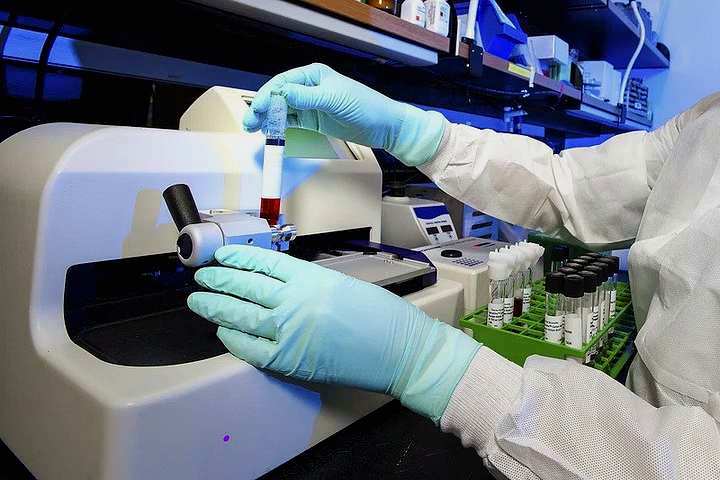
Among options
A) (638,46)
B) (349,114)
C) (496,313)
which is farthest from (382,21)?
(638,46)

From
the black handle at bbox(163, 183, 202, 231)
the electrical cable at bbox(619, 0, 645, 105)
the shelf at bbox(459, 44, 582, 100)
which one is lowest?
the black handle at bbox(163, 183, 202, 231)

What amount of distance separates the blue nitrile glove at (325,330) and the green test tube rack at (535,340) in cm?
22

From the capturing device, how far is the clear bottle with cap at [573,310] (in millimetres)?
764

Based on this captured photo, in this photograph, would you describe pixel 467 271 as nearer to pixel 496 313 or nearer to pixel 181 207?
pixel 496 313

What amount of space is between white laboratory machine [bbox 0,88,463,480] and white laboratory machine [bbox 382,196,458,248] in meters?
0.55

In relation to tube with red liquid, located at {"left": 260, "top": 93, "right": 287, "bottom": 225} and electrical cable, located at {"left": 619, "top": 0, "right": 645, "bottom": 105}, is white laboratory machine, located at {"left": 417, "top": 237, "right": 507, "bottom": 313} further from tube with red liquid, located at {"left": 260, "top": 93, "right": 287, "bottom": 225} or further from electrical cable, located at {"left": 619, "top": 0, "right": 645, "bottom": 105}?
electrical cable, located at {"left": 619, "top": 0, "right": 645, "bottom": 105}

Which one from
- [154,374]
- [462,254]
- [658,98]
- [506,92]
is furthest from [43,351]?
[658,98]

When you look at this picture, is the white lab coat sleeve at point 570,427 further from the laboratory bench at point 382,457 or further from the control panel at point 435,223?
the control panel at point 435,223

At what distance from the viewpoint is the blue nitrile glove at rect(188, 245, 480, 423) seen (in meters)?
0.57

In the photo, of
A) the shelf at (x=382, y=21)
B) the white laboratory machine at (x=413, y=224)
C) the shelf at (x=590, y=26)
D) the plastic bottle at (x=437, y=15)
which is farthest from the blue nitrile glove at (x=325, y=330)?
the shelf at (x=590, y=26)

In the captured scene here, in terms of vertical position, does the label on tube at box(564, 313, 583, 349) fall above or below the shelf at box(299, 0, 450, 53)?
below

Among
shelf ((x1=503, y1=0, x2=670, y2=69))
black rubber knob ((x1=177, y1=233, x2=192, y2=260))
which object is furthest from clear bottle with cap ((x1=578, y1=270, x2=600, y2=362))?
shelf ((x1=503, y1=0, x2=670, y2=69))

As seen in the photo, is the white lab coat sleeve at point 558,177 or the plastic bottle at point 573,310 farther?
the white lab coat sleeve at point 558,177

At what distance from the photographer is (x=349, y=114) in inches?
36.9
